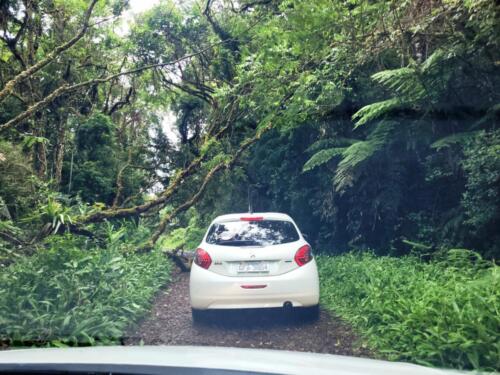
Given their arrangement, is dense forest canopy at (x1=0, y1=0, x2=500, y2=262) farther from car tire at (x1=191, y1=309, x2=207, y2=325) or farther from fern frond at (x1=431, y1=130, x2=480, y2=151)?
car tire at (x1=191, y1=309, x2=207, y2=325)

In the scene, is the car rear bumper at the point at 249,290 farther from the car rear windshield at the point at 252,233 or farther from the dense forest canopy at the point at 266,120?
the dense forest canopy at the point at 266,120

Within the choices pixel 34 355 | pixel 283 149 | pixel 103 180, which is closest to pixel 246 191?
pixel 283 149

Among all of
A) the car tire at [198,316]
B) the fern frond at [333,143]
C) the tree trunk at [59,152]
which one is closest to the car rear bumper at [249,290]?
the car tire at [198,316]

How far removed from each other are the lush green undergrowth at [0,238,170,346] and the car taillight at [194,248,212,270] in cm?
123

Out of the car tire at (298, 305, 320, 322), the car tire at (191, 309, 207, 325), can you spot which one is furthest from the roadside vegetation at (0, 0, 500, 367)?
the car tire at (191, 309, 207, 325)

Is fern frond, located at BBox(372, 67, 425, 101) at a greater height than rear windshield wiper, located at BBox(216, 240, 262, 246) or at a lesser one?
greater

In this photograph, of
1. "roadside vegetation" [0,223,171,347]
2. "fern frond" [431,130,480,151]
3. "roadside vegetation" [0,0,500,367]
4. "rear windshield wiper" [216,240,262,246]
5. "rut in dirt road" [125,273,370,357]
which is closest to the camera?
"roadside vegetation" [0,223,171,347]

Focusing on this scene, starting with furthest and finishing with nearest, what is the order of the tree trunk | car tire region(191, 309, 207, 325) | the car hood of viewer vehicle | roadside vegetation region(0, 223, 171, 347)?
the tree trunk < car tire region(191, 309, 207, 325) < roadside vegetation region(0, 223, 171, 347) < the car hood of viewer vehicle

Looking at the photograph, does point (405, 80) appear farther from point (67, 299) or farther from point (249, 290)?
point (67, 299)

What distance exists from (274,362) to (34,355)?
119 centimetres

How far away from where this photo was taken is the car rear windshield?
667 centimetres

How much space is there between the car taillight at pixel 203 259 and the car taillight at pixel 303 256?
3.68 feet

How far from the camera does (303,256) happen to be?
21.7 feet

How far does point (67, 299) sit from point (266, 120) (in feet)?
23.6
